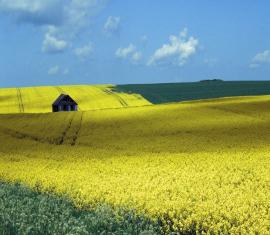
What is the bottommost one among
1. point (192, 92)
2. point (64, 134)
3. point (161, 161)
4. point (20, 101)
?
point (161, 161)

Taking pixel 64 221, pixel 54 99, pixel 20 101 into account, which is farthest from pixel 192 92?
pixel 64 221

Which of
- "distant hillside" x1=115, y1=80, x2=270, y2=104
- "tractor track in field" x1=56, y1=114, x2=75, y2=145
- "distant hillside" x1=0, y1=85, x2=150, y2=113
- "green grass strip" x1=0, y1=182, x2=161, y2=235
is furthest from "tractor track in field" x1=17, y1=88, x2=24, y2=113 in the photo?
"green grass strip" x1=0, y1=182, x2=161, y2=235

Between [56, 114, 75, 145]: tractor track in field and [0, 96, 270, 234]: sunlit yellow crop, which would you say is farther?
[56, 114, 75, 145]: tractor track in field

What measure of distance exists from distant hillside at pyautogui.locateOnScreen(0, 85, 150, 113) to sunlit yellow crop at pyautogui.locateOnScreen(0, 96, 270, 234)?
30.6m

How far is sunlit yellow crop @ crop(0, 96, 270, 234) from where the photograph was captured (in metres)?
14.5

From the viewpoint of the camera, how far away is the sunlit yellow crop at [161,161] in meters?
14.5

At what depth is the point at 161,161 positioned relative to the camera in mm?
26672

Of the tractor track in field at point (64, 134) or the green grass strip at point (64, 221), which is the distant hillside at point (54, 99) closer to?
the tractor track in field at point (64, 134)

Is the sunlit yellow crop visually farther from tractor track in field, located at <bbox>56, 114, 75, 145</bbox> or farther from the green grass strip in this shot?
the green grass strip

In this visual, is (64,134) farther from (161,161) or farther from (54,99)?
(54,99)

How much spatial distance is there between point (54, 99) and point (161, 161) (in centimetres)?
7196

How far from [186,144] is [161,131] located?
7109mm

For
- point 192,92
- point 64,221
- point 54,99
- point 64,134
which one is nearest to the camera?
point 64,221

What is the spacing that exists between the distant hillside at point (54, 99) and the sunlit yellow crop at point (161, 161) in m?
30.6
